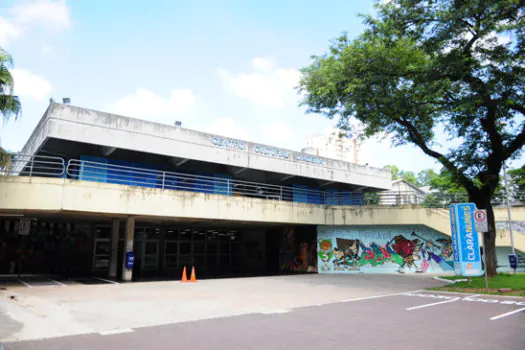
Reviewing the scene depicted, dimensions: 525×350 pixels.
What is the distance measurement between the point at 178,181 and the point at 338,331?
694 inches

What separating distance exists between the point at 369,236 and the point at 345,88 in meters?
11.0

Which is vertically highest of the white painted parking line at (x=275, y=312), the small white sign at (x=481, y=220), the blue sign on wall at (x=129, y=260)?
the small white sign at (x=481, y=220)

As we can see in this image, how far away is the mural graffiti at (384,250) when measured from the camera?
24.2 meters

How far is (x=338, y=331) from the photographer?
756 cm

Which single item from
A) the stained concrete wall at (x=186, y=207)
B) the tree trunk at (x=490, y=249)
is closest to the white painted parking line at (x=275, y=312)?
the stained concrete wall at (x=186, y=207)

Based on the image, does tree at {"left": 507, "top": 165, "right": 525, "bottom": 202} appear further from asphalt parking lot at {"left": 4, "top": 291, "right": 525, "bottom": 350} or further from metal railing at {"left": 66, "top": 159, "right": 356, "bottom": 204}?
asphalt parking lot at {"left": 4, "top": 291, "right": 525, "bottom": 350}

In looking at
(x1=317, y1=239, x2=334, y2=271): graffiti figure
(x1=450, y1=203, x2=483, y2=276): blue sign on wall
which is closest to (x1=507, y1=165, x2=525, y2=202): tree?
(x1=317, y1=239, x2=334, y2=271): graffiti figure

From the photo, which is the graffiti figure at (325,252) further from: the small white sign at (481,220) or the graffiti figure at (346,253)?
the small white sign at (481,220)

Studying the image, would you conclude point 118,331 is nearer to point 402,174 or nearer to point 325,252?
point 325,252

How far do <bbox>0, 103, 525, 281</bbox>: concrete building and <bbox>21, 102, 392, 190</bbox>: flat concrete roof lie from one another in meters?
0.06

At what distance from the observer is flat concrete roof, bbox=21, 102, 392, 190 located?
749 inches

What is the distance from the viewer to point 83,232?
2552 cm

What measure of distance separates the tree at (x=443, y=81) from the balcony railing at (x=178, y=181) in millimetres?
5919

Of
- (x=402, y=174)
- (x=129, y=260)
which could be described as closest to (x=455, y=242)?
(x=129, y=260)
